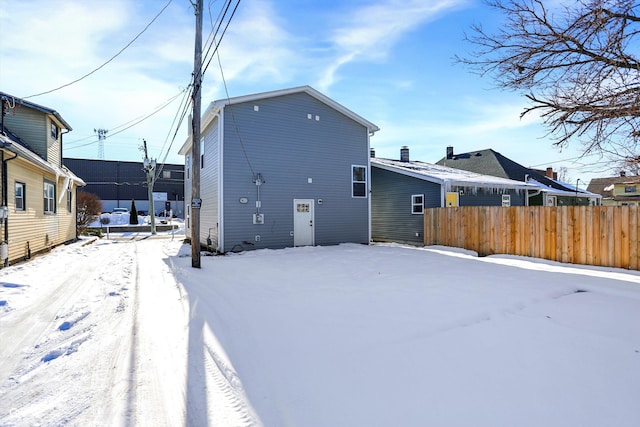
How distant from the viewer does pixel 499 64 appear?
595cm

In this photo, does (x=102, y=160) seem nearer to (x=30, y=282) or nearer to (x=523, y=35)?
(x=30, y=282)

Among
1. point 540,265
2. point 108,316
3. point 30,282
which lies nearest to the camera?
point 108,316

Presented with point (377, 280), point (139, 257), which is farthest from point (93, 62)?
point (377, 280)

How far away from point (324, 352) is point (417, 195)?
40.8 feet

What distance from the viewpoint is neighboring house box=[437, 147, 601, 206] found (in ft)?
71.4

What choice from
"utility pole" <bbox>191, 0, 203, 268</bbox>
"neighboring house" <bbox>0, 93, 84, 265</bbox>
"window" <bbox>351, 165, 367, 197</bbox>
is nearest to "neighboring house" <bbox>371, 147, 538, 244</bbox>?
"window" <bbox>351, 165, 367, 197</bbox>

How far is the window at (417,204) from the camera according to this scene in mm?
14844

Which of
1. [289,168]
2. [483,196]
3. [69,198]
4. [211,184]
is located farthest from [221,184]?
[483,196]

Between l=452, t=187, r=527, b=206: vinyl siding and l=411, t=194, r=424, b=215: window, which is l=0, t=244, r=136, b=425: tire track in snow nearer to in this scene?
l=411, t=194, r=424, b=215: window

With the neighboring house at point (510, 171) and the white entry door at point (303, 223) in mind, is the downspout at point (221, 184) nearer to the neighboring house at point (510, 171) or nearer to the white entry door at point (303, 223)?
the white entry door at point (303, 223)

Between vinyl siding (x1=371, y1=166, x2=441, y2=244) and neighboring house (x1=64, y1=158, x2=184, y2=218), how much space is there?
31812mm

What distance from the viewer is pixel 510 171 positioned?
23.1 m

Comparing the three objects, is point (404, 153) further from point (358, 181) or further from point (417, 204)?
point (358, 181)

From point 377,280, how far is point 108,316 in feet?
14.9
